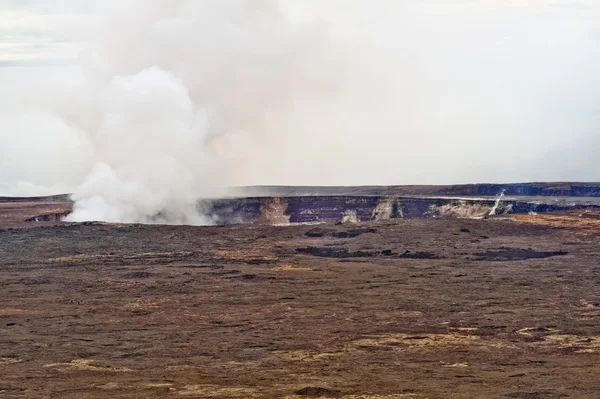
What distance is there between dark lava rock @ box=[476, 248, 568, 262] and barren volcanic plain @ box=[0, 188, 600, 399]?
0.21ft

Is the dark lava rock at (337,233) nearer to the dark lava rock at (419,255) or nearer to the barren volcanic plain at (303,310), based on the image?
the barren volcanic plain at (303,310)

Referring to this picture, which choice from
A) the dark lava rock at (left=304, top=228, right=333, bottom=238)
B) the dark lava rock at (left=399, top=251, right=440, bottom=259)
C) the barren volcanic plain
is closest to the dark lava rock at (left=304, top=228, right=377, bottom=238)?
the dark lava rock at (left=304, top=228, right=333, bottom=238)

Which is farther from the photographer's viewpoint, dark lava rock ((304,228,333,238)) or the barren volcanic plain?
dark lava rock ((304,228,333,238))

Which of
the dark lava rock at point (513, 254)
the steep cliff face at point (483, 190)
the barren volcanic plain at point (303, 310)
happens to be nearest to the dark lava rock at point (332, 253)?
the barren volcanic plain at point (303, 310)

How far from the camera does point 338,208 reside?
52469 mm

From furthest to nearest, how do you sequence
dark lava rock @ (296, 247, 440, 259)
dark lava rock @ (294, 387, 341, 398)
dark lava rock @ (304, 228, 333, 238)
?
dark lava rock @ (304, 228, 333, 238)
dark lava rock @ (296, 247, 440, 259)
dark lava rock @ (294, 387, 341, 398)

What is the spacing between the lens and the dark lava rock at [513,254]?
31.6m

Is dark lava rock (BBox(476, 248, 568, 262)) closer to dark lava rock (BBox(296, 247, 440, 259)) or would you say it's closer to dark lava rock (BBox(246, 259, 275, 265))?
dark lava rock (BBox(296, 247, 440, 259))

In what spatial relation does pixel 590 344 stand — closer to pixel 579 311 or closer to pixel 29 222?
pixel 579 311

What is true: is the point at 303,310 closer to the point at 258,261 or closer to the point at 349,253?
the point at 258,261

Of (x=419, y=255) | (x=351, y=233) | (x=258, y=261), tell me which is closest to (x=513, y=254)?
(x=419, y=255)

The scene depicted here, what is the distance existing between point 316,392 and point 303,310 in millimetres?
8054

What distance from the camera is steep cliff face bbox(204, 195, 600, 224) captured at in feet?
163

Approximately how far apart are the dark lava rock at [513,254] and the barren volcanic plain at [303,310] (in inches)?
2.5
